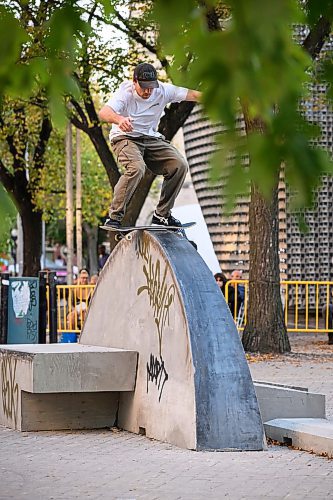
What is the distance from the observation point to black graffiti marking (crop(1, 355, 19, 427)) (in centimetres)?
1080

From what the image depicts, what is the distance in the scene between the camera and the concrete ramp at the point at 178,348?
9.11 meters

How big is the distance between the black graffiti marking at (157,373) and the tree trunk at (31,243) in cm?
2233

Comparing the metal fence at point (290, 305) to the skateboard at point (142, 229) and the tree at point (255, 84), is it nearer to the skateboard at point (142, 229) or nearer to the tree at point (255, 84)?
the skateboard at point (142, 229)

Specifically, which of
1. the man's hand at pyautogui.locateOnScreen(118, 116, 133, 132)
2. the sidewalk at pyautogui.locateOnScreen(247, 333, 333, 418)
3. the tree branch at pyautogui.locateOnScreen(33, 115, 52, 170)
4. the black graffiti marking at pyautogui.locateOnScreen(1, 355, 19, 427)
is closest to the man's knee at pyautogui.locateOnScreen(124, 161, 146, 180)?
the man's hand at pyautogui.locateOnScreen(118, 116, 133, 132)

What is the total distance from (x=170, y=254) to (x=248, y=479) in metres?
2.95

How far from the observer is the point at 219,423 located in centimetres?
909

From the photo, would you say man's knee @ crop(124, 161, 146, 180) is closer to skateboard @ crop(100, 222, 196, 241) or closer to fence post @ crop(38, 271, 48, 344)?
skateboard @ crop(100, 222, 196, 241)

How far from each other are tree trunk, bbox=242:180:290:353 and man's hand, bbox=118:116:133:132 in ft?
28.1

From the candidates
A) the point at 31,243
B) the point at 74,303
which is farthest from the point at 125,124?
the point at 31,243

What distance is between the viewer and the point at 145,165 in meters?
11.2

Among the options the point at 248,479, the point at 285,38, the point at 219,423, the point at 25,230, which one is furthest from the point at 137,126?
the point at 25,230

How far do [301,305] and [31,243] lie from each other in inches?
472

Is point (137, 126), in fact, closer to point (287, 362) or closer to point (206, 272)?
point (206, 272)

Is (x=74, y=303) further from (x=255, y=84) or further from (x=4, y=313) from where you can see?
(x=255, y=84)
